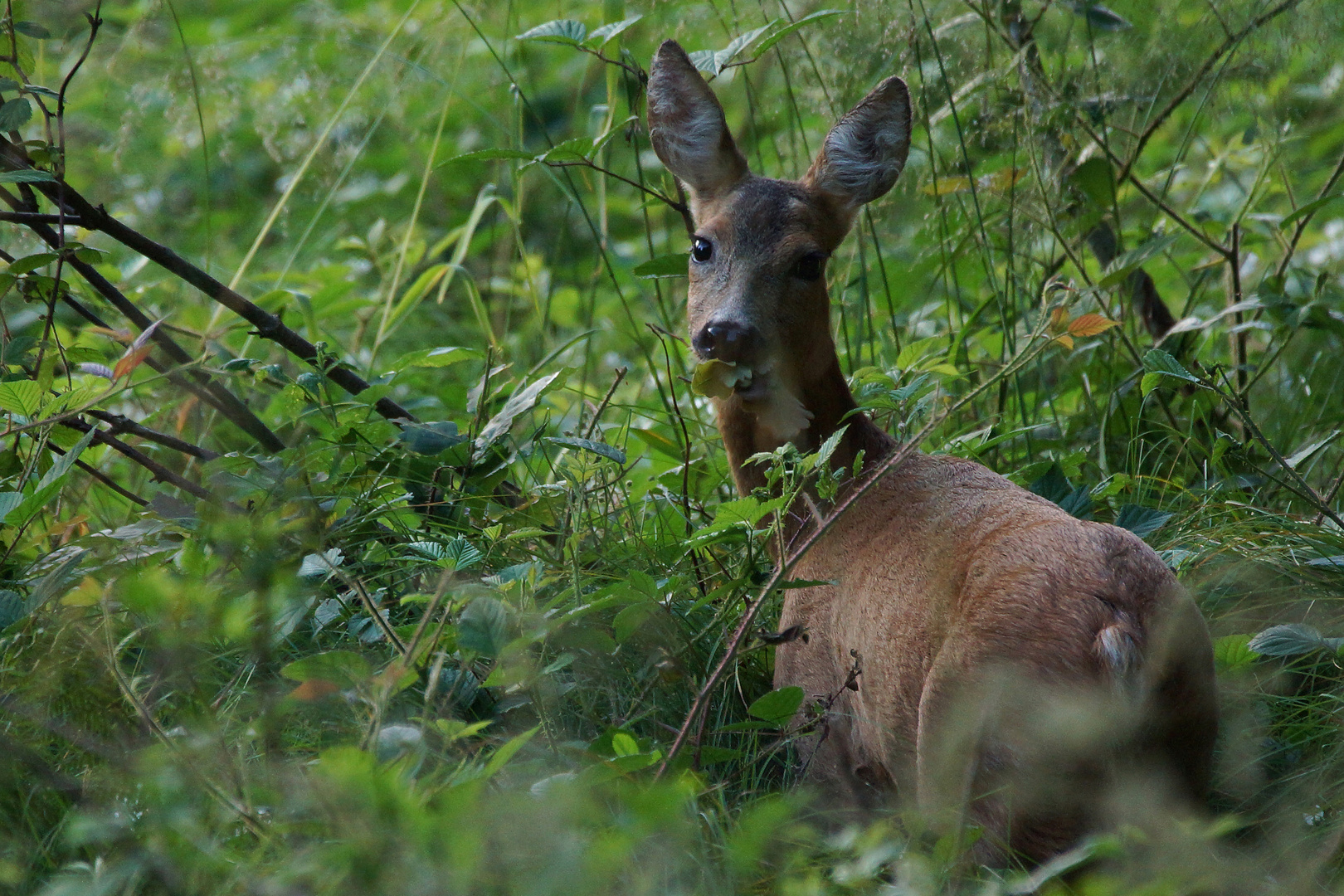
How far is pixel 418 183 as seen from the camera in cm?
671

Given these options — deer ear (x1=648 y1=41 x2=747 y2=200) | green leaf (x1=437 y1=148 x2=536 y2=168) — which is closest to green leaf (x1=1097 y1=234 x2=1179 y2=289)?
deer ear (x1=648 y1=41 x2=747 y2=200)

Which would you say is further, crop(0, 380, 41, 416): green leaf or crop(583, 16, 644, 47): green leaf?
crop(583, 16, 644, 47): green leaf

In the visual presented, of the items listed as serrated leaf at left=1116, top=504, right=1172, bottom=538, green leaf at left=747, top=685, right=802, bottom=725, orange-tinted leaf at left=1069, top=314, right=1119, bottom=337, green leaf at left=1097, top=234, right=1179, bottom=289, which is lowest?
serrated leaf at left=1116, top=504, right=1172, bottom=538

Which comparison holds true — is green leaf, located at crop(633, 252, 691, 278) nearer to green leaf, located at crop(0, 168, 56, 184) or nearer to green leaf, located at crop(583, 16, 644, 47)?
green leaf, located at crop(583, 16, 644, 47)

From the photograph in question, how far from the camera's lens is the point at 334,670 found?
183 cm

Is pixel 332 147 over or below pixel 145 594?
over

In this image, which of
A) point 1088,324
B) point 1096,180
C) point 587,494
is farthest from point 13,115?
point 1096,180

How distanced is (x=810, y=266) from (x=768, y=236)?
118mm

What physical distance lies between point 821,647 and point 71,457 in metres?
1.46

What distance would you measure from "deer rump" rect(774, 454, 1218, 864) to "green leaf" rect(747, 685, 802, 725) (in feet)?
0.76

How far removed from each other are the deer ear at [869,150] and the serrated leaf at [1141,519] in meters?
0.96

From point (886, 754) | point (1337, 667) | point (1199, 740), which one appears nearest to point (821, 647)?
point (886, 754)

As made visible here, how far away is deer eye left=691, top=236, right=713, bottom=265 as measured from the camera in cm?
299

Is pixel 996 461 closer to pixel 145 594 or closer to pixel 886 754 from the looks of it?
pixel 886 754
